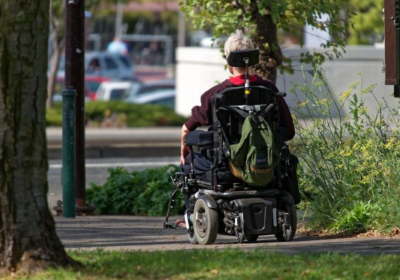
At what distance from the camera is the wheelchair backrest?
6.73 m

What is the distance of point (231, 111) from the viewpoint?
6715 millimetres

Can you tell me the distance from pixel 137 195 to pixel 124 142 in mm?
9220

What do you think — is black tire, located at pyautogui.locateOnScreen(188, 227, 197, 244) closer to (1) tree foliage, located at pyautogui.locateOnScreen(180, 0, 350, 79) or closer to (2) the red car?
(1) tree foliage, located at pyautogui.locateOnScreen(180, 0, 350, 79)

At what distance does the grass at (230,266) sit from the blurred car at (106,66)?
3228cm

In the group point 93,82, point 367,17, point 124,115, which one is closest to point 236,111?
point 124,115

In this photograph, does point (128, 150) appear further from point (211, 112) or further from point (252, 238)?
point (211, 112)

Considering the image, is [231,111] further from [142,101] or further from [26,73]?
[142,101]

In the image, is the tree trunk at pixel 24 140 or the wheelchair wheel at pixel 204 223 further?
the wheelchair wheel at pixel 204 223

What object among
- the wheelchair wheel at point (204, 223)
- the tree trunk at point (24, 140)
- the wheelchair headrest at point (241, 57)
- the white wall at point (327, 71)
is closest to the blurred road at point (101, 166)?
the white wall at point (327, 71)

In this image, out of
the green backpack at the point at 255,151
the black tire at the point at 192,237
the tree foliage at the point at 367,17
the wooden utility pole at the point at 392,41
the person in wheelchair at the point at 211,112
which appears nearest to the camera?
the green backpack at the point at 255,151

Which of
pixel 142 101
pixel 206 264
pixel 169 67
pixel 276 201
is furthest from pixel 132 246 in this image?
pixel 169 67

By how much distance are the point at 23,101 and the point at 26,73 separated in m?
0.16

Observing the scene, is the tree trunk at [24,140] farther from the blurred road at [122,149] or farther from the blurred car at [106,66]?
the blurred car at [106,66]

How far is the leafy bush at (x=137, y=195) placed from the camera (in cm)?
984
